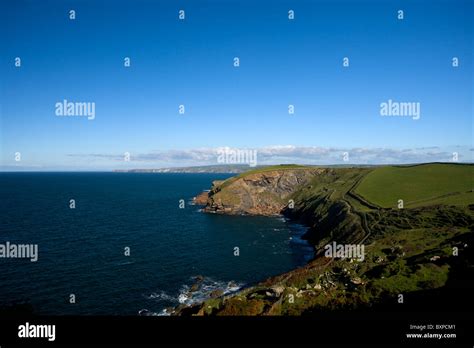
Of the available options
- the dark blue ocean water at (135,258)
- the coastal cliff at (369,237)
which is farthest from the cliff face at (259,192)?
the dark blue ocean water at (135,258)

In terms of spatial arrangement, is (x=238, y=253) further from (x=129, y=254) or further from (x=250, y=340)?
(x=250, y=340)

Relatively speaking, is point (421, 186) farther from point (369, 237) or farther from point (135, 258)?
point (135, 258)

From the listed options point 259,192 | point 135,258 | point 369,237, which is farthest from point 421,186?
point 135,258

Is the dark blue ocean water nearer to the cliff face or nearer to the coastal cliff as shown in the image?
the coastal cliff

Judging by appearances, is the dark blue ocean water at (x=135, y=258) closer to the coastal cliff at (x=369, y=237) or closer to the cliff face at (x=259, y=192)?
the coastal cliff at (x=369, y=237)

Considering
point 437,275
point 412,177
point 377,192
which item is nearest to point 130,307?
point 437,275

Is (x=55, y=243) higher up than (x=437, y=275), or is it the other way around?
(x=437, y=275)
